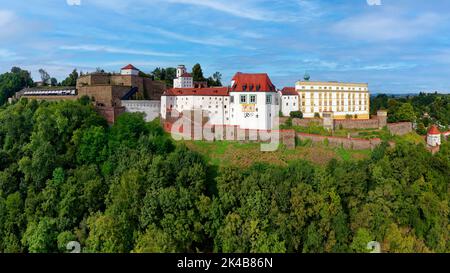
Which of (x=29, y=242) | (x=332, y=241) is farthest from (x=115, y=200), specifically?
(x=332, y=241)

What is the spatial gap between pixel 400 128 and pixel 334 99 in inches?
280

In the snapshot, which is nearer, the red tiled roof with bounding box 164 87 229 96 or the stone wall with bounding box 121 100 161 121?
the red tiled roof with bounding box 164 87 229 96

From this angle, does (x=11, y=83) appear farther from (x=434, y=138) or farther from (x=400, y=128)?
(x=434, y=138)

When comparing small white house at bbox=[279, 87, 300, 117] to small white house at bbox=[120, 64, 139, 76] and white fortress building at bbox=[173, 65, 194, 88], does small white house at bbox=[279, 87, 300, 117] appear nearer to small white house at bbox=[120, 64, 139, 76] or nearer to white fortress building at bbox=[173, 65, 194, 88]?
white fortress building at bbox=[173, 65, 194, 88]

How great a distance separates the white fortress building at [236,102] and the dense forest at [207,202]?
718cm

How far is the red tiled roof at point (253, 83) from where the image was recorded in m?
40.2

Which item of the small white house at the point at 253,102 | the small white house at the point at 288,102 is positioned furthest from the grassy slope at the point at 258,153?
the small white house at the point at 288,102

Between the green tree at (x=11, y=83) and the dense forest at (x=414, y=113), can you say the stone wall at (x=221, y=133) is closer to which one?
the dense forest at (x=414, y=113)

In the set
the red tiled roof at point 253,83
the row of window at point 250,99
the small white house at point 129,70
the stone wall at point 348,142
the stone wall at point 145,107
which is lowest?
the stone wall at point 348,142

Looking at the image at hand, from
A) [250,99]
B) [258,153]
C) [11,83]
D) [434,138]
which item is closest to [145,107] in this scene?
[250,99]

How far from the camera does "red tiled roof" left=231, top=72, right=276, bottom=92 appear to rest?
40.2 meters

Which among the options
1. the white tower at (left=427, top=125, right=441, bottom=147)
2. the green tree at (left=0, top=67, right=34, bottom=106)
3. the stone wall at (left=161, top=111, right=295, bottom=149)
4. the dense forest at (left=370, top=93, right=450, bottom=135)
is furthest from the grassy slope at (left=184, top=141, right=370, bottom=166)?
the green tree at (left=0, top=67, right=34, bottom=106)

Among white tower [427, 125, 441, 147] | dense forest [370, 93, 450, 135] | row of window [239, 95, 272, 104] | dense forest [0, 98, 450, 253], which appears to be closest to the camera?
dense forest [0, 98, 450, 253]

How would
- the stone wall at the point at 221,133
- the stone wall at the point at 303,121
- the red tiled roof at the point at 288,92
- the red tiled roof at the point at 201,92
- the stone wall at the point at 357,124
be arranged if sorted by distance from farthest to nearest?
the red tiled roof at the point at 288,92
the stone wall at the point at 357,124
the stone wall at the point at 303,121
the red tiled roof at the point at 201,92
the stone wall at the point at 221,133
